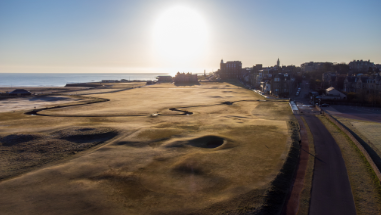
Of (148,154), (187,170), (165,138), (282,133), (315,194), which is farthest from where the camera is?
(282,133)

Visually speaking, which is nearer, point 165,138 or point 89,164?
point 89,164

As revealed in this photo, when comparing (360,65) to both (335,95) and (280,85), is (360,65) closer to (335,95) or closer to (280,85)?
(280,85)

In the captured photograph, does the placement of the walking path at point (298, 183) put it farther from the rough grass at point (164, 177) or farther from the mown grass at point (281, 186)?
the rough grass at point (164, 177)

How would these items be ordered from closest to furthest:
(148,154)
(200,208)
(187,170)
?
(200,208) → (187,170) → (148,154)

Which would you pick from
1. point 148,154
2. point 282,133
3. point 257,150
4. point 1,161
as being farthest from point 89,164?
point 282,133

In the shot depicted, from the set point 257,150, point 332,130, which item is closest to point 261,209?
point 257,150

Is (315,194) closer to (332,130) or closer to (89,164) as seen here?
(89,164)

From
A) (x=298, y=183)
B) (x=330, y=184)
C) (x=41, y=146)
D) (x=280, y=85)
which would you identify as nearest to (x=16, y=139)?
(x=41, y=146)

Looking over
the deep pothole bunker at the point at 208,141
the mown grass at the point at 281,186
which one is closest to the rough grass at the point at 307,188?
the mown grass at the point at 281,186
